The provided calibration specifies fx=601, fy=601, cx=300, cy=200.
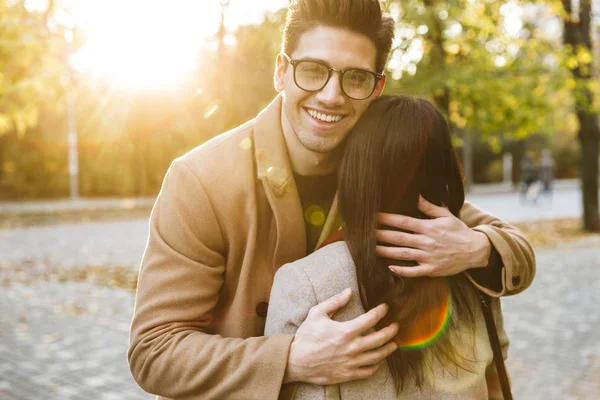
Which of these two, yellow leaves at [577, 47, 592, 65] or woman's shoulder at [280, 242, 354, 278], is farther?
yellow leaves at [577, 47, 592, 65]

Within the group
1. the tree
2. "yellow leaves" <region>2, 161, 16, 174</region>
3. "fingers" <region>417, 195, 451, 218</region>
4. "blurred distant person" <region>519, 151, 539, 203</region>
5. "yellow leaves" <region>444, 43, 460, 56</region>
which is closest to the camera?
"fingers" <region>417, 195, 451, 218</region>

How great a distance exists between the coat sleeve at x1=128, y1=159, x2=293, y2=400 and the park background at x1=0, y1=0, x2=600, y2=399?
2570 millimetres

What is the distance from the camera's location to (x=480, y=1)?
9.56m

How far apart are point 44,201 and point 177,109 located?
22378 mm

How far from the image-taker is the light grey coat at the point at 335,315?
1728 mm

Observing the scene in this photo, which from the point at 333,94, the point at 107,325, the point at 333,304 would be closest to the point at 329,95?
the point at 333,94

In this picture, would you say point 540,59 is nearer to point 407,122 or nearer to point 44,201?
point 407,122

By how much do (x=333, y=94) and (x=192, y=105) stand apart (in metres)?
4.78

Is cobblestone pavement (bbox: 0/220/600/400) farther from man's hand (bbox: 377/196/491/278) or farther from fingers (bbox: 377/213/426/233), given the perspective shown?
fingers (bbox: 377/213/426/233)

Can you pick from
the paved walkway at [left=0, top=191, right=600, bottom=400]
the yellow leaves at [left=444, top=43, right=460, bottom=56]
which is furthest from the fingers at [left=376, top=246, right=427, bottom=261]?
the yellow leaves at [left=444, top=43, right=460, bottom=56]

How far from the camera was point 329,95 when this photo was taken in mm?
2088

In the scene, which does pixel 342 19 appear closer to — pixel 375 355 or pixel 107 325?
pixel 375 355

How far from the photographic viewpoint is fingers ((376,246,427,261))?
1.82 m

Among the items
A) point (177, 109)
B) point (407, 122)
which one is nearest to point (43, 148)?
point (177, 109)
